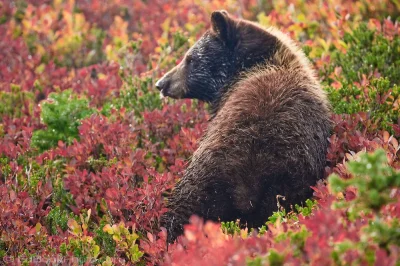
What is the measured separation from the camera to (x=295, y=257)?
2943mm

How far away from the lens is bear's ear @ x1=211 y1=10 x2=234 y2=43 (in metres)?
6.47

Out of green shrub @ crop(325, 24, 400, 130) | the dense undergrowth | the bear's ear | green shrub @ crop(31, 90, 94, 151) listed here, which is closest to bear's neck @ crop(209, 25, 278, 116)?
the bear's ear

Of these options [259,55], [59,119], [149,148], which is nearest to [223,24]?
[259,55]

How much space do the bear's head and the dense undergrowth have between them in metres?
0.37

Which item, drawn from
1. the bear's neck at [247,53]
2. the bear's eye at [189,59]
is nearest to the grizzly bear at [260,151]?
the bear's neck at [247,53]

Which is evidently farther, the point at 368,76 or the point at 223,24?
the point at 368,76

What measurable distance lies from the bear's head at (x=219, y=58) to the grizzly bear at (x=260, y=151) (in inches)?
11.5

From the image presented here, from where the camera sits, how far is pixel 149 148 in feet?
21.2

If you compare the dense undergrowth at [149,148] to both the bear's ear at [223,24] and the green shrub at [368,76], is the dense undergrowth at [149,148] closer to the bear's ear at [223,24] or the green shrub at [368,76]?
the green shrub at [368,76]

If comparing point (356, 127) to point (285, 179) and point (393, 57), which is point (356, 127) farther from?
point (393, 57)

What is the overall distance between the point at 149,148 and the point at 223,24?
4.81 ft

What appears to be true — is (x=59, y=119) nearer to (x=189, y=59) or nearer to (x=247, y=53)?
(x=189, y=59)

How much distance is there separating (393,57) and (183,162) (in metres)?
2.96

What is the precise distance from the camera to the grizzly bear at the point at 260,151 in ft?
15.8
